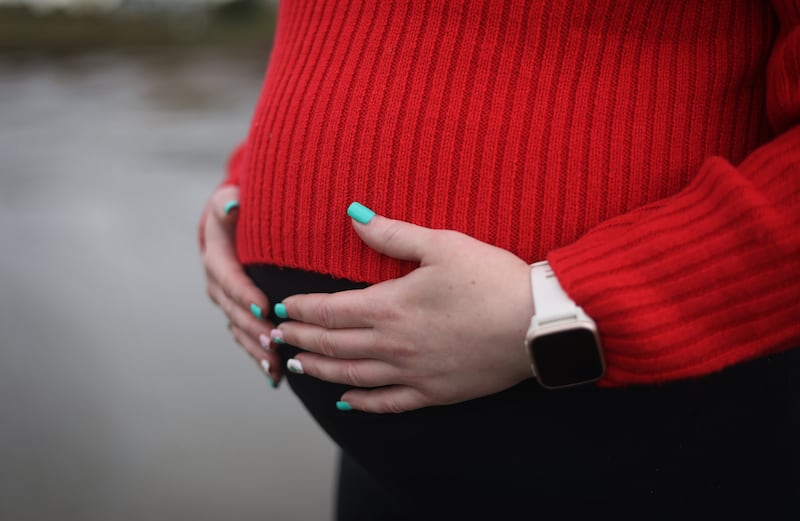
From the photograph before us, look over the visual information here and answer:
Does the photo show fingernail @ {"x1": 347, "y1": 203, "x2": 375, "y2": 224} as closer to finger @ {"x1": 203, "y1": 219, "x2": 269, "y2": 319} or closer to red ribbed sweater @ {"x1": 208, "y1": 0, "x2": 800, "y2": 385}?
red ribbed sweater @ {"x1": 208, "y1": 0, "x2": 800, "y2": 385}

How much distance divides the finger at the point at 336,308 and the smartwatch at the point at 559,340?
16cm

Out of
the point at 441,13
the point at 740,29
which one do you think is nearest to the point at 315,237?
the point at 441,13

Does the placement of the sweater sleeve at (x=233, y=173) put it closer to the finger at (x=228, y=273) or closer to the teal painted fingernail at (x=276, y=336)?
the finger at (x=228, y=273)

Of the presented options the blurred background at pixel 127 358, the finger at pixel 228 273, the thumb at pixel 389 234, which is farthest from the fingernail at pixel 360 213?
the blurred background at pixel 127 358

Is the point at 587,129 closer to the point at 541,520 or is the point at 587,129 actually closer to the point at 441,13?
the point at 441,13

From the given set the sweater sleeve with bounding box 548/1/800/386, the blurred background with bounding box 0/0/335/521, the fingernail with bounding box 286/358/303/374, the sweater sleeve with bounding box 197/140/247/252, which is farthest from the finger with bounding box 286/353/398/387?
the blurred background with bounding box 0/0/335/521

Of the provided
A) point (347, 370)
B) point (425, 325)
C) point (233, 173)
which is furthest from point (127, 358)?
point (425, 325)

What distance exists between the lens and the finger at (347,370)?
2.59 ft

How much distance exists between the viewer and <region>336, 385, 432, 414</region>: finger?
0.79 meters

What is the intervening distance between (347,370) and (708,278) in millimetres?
375

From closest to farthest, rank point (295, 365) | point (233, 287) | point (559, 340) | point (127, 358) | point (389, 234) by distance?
point (559, 340), point (389, 234), point (295, 365), point (233, 287), point (127, 358)

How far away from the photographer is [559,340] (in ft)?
2.24

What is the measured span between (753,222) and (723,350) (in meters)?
0.12

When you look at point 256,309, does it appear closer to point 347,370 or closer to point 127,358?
point 347,370
